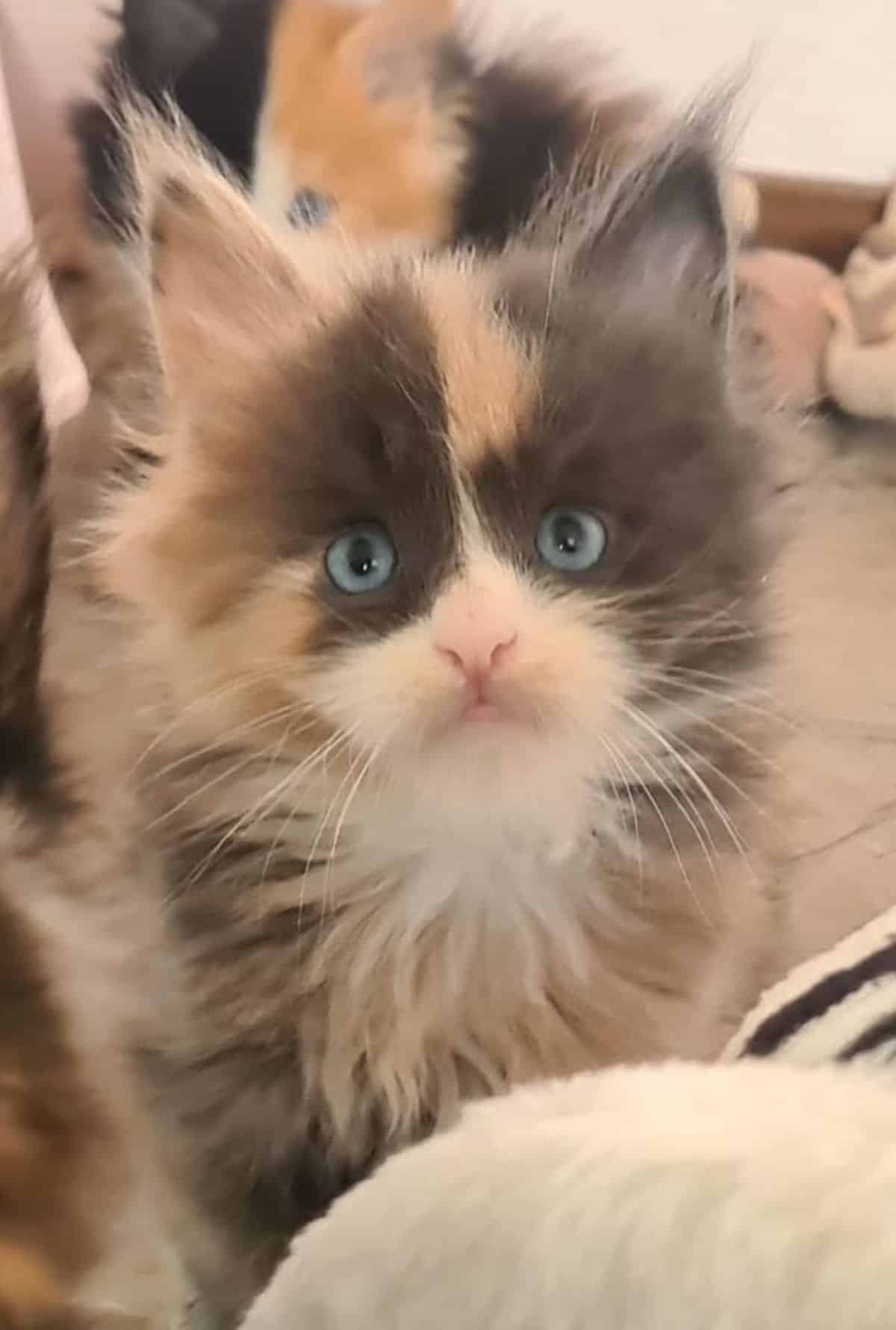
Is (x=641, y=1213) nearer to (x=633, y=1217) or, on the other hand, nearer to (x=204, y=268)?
(x=633, y=1217)

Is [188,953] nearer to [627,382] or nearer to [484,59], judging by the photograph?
[627,382]

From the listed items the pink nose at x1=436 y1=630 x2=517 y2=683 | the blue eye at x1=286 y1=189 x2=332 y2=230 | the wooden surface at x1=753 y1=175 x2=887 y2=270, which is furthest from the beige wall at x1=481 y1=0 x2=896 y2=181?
the pink nose at x1=436 y1=630 x2=517 y2=683

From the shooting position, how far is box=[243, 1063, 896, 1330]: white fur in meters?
0.48

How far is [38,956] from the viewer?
0.70 m

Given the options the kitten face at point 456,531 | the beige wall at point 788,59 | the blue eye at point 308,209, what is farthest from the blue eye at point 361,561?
the beige wall at point 788,59

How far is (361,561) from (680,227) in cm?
25

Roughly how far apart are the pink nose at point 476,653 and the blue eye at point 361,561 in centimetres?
6

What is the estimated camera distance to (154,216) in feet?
2.67

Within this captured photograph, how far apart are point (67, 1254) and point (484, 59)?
3.07 ft

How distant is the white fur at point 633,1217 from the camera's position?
0.48m

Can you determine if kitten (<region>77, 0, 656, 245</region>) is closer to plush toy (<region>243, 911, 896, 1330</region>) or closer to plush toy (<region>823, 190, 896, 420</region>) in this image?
plush toy (<region>823, 190, 896, 420</region>)

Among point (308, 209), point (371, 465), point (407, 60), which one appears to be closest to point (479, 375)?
point (371, 465)

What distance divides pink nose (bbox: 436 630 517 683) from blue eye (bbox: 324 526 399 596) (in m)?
0.06

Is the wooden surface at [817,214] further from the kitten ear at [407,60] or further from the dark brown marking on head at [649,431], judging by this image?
the dark brown marking on head at [649,431]
